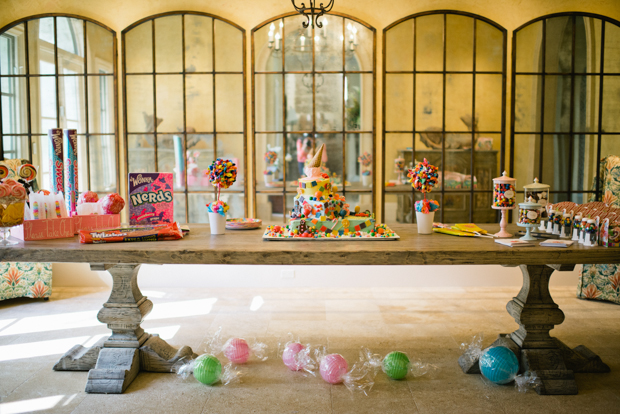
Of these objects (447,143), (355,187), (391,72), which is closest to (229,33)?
(391,72)

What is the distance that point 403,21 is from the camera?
4.83m

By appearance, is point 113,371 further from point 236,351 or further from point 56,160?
point 56,160

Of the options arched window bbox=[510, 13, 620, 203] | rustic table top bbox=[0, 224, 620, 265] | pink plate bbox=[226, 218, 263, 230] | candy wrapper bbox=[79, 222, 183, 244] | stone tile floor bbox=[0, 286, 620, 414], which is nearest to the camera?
rustic table top bbox=[0, 224, 620, 265]

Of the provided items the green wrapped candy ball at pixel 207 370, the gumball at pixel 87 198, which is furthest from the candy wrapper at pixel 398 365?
the gumball at pixel 87 198

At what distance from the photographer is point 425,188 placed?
312 cm

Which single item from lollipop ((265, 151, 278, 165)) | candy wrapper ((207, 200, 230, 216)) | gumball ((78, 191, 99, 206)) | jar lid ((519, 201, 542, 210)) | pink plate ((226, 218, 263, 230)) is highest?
lollipop ((265, 151, 278, 165))

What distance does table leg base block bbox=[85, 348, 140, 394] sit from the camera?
2.75m

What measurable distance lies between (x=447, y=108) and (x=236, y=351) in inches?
126

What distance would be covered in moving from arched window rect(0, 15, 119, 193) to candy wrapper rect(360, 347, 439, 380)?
10.8 ft

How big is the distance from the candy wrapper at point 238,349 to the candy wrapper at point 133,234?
2.55 ft

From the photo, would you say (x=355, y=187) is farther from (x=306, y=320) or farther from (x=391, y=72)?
(x=306, y=320)

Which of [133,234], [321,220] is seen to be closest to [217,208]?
[133,234]

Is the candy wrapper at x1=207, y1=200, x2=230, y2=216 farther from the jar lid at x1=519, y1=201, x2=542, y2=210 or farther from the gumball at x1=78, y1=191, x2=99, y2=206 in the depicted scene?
the jar lid at x1=519, y1=201, x2=542, y2=210

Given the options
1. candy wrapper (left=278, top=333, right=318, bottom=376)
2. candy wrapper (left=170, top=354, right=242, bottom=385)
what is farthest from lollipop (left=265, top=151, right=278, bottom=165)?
candy wrapper (left=170, top=354, right=242, bottom=385)
